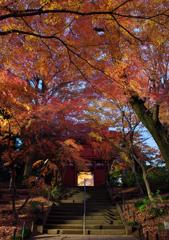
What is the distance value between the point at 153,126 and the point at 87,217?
7.54 metres

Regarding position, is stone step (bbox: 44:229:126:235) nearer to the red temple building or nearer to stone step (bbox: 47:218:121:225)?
stone step (bbox: 47:218:121:225)

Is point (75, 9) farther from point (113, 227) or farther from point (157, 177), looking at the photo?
point (157, 177)

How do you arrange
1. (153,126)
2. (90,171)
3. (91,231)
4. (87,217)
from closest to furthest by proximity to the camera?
(153,126) → (91,231) → (87,217) → (90,171)

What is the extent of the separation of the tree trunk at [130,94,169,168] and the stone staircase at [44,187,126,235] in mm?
5338

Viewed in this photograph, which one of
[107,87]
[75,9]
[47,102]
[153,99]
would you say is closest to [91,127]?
[47,102]

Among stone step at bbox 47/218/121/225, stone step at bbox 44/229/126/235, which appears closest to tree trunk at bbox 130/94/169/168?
stone step at bbox 44/229/126/235

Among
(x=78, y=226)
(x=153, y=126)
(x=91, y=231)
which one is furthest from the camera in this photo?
(x=78, y=226)

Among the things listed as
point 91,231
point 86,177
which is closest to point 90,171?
point 86,177

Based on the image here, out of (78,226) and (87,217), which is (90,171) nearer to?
(87,217)

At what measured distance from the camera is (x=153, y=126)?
402 inches

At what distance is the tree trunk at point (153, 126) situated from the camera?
9984 millimetres

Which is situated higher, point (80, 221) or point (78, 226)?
point (80, 221)

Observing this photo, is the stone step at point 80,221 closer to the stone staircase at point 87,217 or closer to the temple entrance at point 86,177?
the stone staircase at point 87,217

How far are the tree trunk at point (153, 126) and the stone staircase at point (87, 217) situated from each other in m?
5.34
